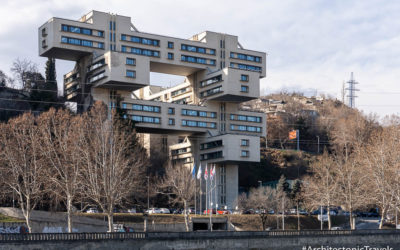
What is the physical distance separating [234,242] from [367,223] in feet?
209

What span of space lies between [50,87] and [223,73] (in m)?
35.2

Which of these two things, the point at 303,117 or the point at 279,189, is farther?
the point at 303,117

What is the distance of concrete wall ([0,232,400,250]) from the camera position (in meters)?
47.2

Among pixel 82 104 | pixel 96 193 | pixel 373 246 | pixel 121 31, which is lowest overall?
pixel 373 246

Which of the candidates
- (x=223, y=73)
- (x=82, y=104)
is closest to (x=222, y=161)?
(x=223, y=73)

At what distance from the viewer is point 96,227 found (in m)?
85.9

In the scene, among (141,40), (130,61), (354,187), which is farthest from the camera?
(141,40)

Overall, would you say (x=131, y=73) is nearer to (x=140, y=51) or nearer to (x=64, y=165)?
(x=140, y=51)

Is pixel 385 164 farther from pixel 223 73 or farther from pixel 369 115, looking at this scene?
pixel 369 115

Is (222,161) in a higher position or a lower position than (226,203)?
higher

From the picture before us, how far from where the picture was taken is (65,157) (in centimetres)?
7081

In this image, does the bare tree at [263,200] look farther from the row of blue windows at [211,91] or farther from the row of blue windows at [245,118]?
the row of blue windows at [211,91]

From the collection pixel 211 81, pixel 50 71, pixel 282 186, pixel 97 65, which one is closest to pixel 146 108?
pixel 97 65

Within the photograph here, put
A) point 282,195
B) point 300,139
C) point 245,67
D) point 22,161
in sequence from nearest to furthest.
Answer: point 22,161 < point 282,195 < point 245,67 < point 300,139
